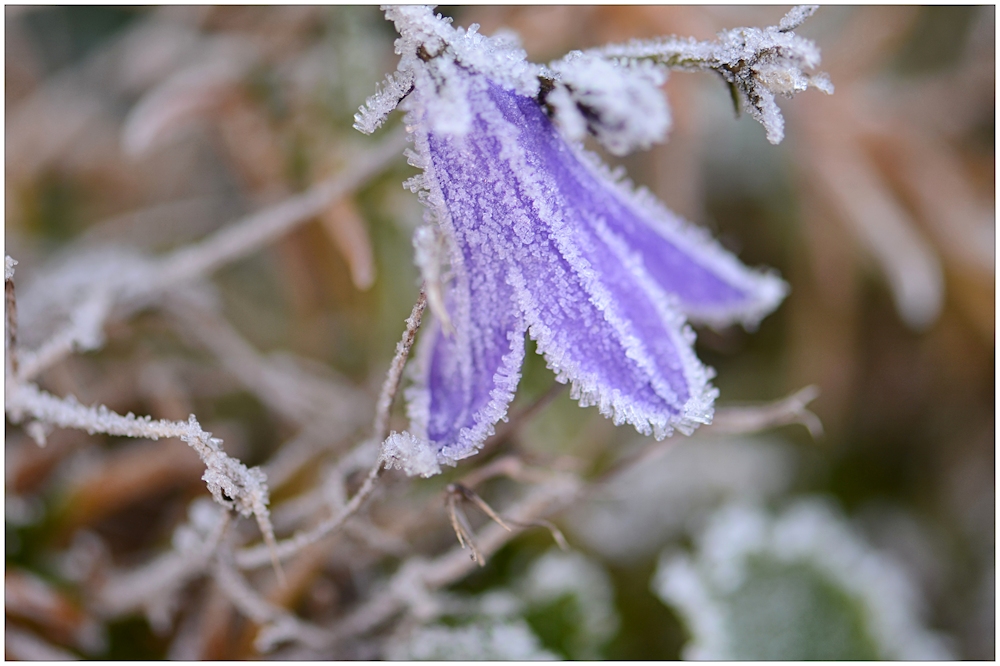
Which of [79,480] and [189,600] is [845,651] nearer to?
[189,600]

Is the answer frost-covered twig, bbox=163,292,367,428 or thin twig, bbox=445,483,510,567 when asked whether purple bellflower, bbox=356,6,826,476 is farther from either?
frost-covered twig, bbox=163,292,367,428

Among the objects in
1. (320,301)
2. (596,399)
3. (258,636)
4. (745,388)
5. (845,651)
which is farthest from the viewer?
(745,388)

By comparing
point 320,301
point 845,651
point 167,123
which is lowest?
point 845,651

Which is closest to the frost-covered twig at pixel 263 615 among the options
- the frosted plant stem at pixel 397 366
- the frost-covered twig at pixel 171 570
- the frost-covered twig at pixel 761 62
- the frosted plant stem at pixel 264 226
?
the frost-covered twig at pixel 171 570

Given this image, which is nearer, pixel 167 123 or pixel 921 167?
pixel 167 123

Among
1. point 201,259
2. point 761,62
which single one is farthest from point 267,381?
point 761,62

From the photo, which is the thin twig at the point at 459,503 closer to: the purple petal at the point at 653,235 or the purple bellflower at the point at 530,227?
Result: the purple bellflower at the point at 530,227

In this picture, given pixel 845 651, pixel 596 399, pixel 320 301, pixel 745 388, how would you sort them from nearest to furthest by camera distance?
pixel 596 399, pixel 845 651, pixel 320 301, pixel 745 388

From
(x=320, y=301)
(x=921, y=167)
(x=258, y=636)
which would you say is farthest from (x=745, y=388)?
(x=258, y=636)
